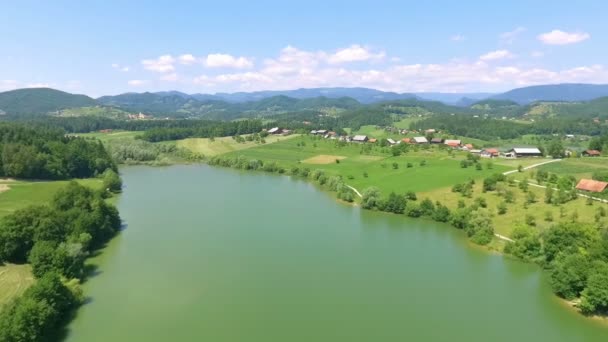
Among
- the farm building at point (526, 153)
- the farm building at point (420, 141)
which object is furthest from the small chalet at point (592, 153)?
the farm building at point (420, 141)

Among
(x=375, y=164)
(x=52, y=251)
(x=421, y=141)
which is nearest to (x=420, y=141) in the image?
(x=421, y=141)

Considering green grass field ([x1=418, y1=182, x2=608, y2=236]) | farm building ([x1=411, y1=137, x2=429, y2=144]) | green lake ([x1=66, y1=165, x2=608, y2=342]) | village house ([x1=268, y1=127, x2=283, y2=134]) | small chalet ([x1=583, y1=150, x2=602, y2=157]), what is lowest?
green lake ([x1=66, y1=165, x2=608, y2=342])

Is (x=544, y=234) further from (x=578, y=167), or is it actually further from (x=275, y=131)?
(x=275, y=131)

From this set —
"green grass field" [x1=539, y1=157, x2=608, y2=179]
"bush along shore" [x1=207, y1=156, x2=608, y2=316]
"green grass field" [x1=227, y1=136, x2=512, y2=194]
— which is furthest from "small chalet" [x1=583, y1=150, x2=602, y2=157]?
"bush along shore" [x1=207, y1=156, x2=608, y2=316]

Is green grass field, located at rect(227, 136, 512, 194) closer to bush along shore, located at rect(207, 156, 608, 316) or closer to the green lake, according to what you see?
bush along shore, located at rect(207, 156, 608, 316)

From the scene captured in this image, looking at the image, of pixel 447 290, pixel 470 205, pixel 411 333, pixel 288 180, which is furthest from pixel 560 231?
pixel 288 180

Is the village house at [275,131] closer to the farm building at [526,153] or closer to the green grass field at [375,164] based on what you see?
the green grass field at [375,164]

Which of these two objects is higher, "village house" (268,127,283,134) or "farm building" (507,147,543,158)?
"village house" (268,127,283,134)
